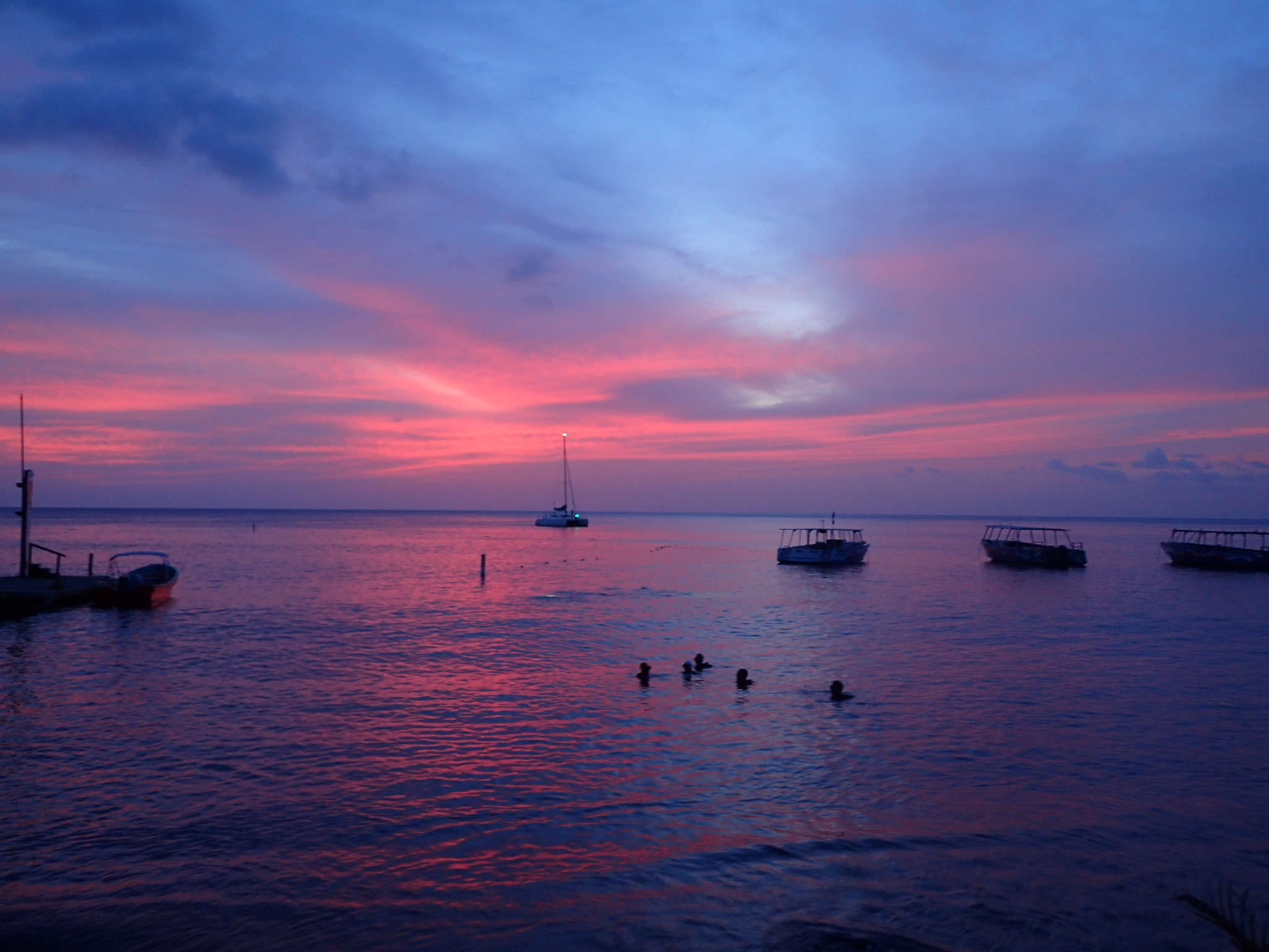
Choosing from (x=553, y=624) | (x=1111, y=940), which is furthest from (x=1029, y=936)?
(x=553, y=624)

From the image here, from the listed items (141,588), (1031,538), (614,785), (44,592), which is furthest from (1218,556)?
(44,592)

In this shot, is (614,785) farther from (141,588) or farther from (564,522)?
(564,522)

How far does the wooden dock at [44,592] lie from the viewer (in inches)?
1435

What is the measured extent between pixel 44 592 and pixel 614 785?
118 feet

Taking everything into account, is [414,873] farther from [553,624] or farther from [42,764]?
[553,624]

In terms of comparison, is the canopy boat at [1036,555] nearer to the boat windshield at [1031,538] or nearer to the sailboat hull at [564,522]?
the boat windshield at [1031,538]

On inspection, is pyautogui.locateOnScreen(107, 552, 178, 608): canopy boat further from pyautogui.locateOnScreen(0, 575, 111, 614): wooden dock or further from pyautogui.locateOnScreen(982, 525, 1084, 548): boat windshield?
pyautogui.locateOnScreen(982, 525, 1084, 548): boat windshield

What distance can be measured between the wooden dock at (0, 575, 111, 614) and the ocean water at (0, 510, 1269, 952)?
7.32 ft

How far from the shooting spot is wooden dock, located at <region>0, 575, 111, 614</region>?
1435 inches

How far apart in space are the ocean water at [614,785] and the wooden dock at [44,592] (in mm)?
2232

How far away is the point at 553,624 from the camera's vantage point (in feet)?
121

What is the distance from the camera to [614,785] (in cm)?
1486

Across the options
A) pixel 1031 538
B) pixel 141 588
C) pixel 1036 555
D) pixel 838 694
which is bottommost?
pixel 838 694

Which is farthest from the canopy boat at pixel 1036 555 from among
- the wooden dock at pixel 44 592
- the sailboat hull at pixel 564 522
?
the sailboat hull at pixel 564 522
